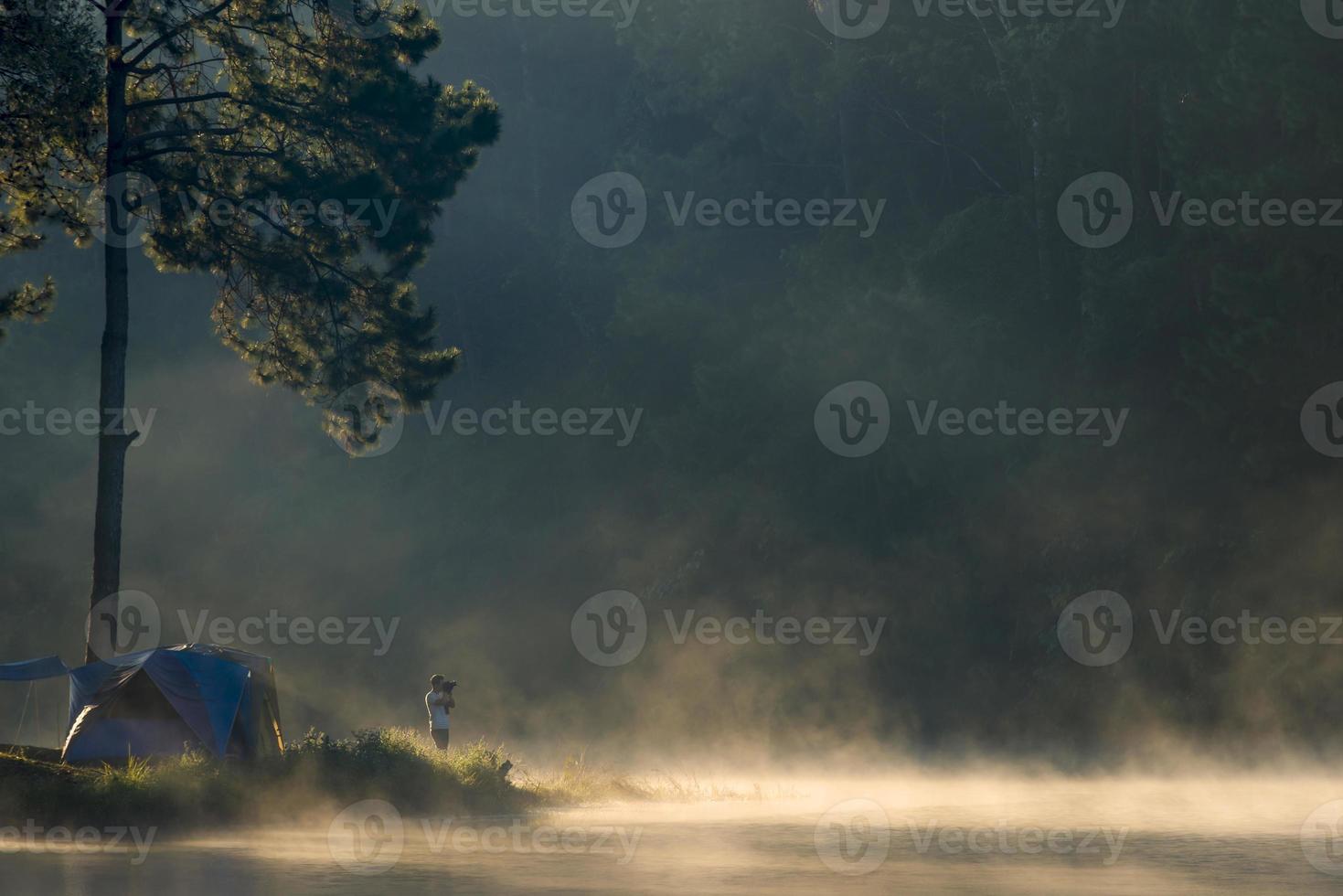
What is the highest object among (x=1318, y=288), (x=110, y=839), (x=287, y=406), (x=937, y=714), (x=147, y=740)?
(x=287, y=406)

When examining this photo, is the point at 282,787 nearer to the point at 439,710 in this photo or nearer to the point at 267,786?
the point at 267,786

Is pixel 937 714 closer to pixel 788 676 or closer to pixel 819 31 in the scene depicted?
pixel 788 676

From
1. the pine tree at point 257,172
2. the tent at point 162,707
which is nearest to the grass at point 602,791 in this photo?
the tent at point 162,707

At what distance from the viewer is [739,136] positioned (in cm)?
6003

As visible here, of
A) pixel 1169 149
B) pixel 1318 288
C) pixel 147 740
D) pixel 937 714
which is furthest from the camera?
pixel 937 714

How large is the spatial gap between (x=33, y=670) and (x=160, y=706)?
12.9 feet

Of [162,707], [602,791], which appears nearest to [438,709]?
[602,791]

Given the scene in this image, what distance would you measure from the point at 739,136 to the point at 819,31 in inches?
269

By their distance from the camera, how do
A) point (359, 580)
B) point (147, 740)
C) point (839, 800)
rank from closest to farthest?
1. point (147, 740)
2. point (839, 800)
3. point (359, 580)

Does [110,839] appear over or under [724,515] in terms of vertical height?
under

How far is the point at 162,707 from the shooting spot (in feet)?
76.9

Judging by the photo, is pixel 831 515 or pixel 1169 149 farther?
pixel 831 515

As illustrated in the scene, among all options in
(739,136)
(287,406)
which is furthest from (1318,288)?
(287,406)

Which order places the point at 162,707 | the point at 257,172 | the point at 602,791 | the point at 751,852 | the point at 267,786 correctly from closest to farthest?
the point at 751,852 → the point at 267,786 → the point at 162,707 → the point at 257,172 → the point at 602,791
